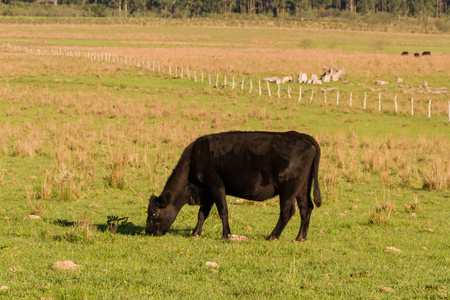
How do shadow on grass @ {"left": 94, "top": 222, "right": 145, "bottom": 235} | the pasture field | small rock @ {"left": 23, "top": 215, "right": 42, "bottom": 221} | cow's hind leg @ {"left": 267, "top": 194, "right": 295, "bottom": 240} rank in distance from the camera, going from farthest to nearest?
small rock @ {"left": 23, "top": 215, "right": 42, "bottom": 221} → shadow on grass @ {"left": 94, "top": 222, "right": 145, "bottom": 235} → cow's hind leg @ {"left": 267, "top": 194, "right": 295, "bottom": 240} → the pasture field

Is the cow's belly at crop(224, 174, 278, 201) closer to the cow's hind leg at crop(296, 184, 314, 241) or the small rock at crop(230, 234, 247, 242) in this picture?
the cow's hind leg at crop(296, 184, 314, 241)

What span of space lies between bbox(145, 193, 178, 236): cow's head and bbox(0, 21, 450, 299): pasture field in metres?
0.30

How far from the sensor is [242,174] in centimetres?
1030

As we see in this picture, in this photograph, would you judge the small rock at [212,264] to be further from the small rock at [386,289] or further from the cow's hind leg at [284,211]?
the small rock at [386,289]

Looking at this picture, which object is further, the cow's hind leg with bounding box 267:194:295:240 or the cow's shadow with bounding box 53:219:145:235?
the cow's shadow with bounding box 53:219:145:235

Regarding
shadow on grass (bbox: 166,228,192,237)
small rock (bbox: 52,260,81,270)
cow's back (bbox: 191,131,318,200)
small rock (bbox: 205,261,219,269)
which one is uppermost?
cow's back (bbox: 191,131,318,200)

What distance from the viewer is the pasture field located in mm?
7848

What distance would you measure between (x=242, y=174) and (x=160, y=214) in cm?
167

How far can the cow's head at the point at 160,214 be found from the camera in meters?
10.5

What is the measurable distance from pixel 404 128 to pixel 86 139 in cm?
1608

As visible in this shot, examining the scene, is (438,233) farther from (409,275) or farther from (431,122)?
(431,122)

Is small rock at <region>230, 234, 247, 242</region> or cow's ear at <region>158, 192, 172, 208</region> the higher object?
cow's ear at <region>158, 192, 172, 208</region>

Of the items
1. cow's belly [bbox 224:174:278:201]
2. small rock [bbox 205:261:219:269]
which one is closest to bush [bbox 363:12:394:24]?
cow's belly [bbox 224:174:278:201]

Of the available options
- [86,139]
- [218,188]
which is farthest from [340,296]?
[86,139]
